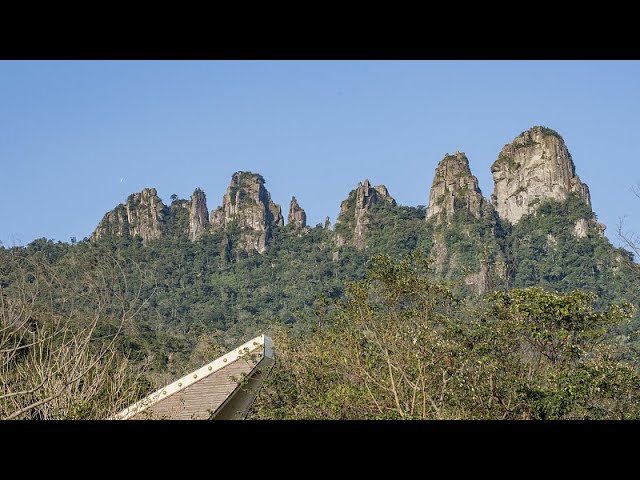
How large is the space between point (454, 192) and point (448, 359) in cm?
4813

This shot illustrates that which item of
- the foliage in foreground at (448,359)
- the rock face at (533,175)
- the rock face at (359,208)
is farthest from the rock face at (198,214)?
the foliage in foreground at (448,359)

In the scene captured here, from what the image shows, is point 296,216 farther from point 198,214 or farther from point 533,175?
point 533,175

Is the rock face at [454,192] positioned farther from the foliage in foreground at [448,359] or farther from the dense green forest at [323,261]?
the foliage in foreground at [448,359]

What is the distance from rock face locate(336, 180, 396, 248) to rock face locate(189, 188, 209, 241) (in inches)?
426

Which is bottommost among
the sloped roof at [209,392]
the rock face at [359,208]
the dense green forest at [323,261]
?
the sloped roof at [209,392]

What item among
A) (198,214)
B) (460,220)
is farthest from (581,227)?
(198,214)

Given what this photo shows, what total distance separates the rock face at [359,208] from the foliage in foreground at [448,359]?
46048 millimetres

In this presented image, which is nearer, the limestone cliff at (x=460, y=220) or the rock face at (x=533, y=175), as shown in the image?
the limestone cliff at (x=460, y=220)

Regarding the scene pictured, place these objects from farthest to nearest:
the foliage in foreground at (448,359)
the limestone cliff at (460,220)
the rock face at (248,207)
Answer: the rock face at (248,207) < the limestone cliff at (460,220) < the foliage in foreground at (448,359)

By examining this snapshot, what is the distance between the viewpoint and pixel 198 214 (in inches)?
2608

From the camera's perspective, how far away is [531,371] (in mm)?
9281

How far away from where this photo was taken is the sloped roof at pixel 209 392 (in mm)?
6801

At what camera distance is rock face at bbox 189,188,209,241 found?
65.5 metres
